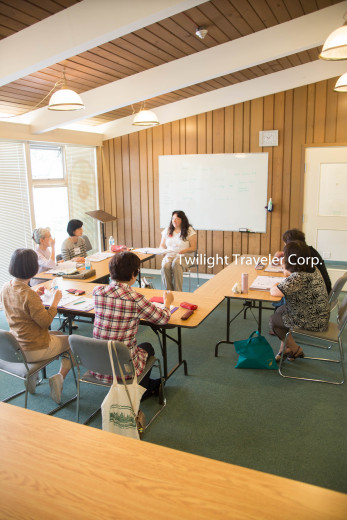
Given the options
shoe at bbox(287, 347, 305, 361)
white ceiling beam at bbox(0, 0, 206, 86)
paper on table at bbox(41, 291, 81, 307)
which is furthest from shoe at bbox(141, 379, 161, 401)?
white ceiling beam at bbox(0, 0, 206, 86)

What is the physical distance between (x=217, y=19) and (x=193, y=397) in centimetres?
342

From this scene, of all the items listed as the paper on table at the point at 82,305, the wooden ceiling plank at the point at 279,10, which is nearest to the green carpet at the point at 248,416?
the paper on table at the point at 82,305

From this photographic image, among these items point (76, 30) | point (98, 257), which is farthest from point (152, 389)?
point (76, 30)

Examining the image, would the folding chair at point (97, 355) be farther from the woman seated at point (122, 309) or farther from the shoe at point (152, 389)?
the shoe at point (152, 389)

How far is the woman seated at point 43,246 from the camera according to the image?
4555mm

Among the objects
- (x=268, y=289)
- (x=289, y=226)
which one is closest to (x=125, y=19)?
(x=268, y=289)

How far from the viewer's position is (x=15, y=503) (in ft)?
4.06

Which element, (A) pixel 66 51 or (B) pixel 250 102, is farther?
(B) pixel 250 102

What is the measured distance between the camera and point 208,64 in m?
4.82

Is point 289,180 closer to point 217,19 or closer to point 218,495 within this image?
point 217,19

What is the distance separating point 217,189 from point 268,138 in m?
1.08

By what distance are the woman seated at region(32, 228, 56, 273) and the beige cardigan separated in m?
1.67

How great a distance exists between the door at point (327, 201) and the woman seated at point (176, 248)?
5.98 ft

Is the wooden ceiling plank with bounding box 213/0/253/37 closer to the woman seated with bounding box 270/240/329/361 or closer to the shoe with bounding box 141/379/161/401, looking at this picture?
the woman seated with bounding box 270/240/329/361
